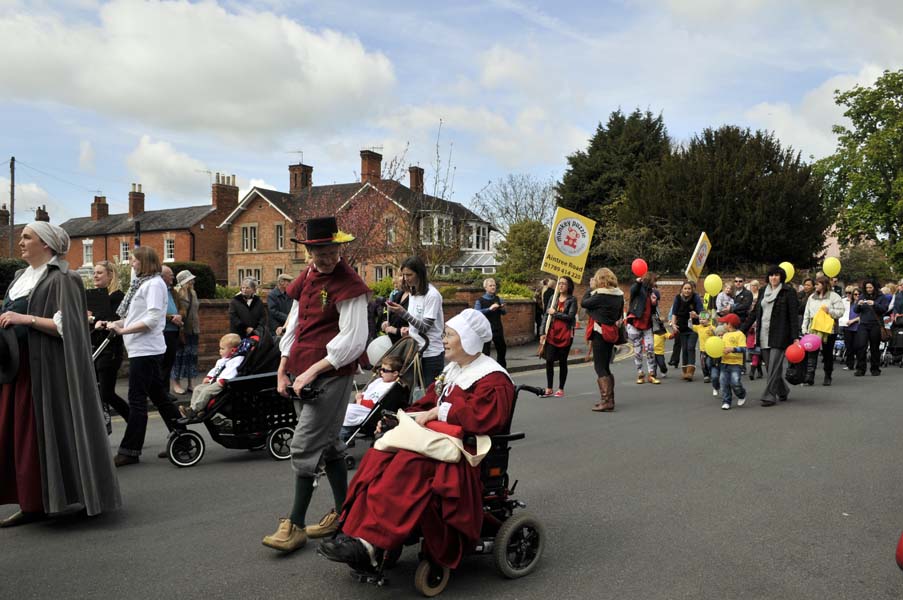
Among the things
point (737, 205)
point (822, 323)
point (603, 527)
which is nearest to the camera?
point (603, 527)

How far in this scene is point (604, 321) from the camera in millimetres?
10125

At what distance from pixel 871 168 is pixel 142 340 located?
46394mm

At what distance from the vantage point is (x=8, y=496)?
4.88 meters

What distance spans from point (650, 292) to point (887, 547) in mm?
8570

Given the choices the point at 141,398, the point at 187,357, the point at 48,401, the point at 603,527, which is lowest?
the point at 603,527

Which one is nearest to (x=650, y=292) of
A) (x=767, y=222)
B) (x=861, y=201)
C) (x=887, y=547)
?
(x=887, y=547)

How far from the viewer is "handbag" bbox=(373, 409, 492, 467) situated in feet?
12.3

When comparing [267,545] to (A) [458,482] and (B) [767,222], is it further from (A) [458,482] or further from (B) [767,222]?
(B) [767,222]

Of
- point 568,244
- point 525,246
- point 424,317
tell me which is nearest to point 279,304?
point 568,244

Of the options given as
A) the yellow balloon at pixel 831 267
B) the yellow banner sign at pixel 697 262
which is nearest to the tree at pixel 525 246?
the yellow banner sign at pixel 697 262

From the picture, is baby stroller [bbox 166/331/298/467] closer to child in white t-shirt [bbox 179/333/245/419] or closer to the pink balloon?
child in white t-shirt [bbox 179/333/245/419]

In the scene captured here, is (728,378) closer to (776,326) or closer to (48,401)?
(776,326)

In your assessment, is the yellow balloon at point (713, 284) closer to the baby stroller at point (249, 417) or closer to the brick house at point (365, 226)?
the baby stroller at point (249, 417)

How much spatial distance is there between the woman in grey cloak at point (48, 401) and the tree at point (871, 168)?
4451 cm
